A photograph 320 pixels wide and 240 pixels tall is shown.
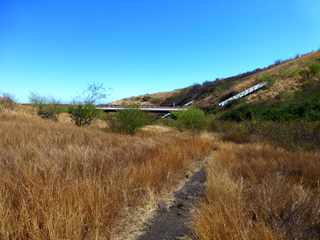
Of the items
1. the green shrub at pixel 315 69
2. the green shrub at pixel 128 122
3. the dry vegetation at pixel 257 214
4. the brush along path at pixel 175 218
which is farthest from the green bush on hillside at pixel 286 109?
the dry vegetation at pixel 257 214

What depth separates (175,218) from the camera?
599 cm

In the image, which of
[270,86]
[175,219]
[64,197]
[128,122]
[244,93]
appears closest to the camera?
[64,197]

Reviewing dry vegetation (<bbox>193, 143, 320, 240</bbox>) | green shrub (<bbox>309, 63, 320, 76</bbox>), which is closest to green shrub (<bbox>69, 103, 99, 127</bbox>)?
dry vegetation (<bbox>193, 143, 320, 240</bbox>)

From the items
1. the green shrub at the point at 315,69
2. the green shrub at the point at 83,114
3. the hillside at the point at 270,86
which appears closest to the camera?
the green shrub at the point at 83,114

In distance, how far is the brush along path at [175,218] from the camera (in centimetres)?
511

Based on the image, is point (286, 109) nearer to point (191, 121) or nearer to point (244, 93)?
point (244, 93)

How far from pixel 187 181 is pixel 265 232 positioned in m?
5.71

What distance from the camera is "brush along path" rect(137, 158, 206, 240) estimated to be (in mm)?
5105

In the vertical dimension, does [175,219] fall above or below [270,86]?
below

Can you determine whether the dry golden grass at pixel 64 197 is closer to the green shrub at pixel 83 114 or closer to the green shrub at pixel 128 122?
the green shrub at pixel 128 122

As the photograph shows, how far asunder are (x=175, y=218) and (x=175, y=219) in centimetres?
6

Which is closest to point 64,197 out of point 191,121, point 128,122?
point 128,122

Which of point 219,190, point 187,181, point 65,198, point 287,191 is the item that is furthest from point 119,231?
point 187,181

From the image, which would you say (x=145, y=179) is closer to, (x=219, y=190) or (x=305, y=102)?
(x=219, y=190)
